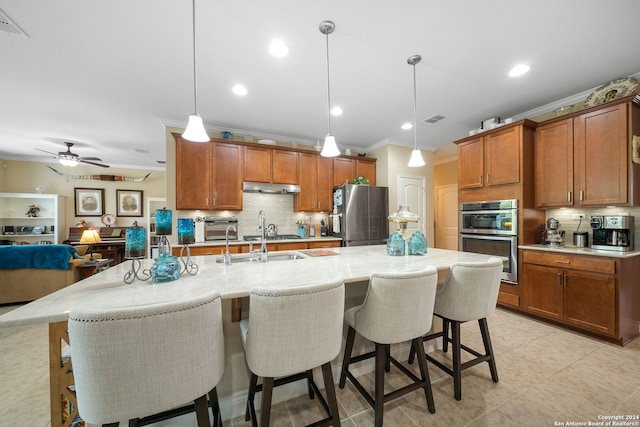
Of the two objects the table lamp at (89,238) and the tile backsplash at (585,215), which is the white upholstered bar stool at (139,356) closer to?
the tile backsplash at (585,215)

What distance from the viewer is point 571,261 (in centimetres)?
254

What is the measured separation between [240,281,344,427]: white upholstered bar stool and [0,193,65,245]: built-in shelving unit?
7.40 m

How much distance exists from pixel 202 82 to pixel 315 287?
2650 mm

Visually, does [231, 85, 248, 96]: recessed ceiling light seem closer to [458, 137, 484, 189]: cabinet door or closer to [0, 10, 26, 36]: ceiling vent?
[0, 10, 26, 36]: ceiling vent

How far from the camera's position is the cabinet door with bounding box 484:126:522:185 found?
3012 millimetres

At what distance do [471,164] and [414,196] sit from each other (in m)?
1.31

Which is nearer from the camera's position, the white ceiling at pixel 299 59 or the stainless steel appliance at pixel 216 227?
the white ceiling at pixel 299 59

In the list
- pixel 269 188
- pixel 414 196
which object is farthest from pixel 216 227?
pixel 414 196

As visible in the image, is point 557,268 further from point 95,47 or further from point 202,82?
point 95,47

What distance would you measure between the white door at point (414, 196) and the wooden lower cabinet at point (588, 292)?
6.54 feet

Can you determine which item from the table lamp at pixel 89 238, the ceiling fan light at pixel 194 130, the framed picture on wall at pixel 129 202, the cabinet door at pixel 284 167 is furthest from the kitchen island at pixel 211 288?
the framed picture on wall at pixel 129 202

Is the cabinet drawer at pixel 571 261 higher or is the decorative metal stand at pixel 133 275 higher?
the decorative metal stand at pixel 133 275

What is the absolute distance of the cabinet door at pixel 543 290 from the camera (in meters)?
2.63

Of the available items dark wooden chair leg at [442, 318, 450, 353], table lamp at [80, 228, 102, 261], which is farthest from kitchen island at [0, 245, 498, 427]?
table lamp at [80, 228, 102, 261]
